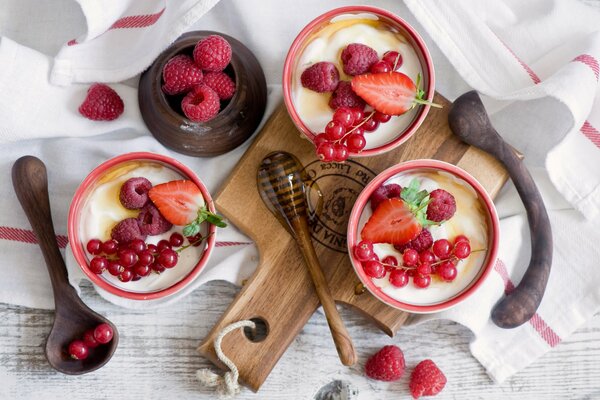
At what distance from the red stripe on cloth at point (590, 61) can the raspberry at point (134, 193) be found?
932 millimetres

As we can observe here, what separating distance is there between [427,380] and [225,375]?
0.44m

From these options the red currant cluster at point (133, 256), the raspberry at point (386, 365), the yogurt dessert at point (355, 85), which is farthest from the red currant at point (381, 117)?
the raspberry at point (386, 365)

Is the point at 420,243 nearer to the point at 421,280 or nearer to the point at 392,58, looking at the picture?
the point at 421,280

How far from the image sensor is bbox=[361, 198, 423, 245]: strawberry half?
1437 mm

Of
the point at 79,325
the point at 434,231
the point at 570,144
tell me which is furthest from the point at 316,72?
the point at 79,325

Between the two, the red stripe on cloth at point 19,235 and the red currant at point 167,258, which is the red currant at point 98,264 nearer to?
the red currant at point 167,258

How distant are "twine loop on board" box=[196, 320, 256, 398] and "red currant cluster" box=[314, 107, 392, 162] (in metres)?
0.41

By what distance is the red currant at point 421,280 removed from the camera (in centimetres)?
147

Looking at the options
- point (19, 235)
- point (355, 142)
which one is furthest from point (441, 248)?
point (19, 235)

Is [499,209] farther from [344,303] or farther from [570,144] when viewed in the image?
[344,303]

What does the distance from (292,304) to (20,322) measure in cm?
63

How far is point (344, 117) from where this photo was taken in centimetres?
140

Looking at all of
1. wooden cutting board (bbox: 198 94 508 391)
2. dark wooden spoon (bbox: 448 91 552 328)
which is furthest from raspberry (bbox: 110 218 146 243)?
dark wooden spoon (bbox: 448 91 552 328)

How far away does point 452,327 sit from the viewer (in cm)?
173
